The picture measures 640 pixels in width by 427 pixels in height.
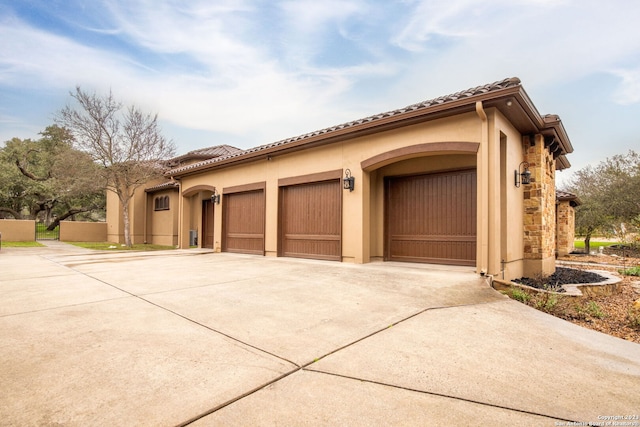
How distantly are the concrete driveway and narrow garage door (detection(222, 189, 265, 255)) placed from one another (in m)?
5.62

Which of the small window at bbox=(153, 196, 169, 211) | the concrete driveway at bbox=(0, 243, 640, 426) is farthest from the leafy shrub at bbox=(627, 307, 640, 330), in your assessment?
the small window at bbox=(153, 196, 169, 211)

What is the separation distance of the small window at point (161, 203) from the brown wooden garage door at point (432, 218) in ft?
44.2

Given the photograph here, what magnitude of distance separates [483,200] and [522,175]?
1947 millimetres

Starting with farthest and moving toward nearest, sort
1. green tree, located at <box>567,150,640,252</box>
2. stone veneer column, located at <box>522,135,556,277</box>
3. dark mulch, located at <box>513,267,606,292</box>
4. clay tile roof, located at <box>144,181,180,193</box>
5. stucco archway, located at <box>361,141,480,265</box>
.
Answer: green tree, located at <box>567,150,640,252</box>, clay tile roof, located at <box>144,181,180,193</box>, stone veneer column, located at <box>522,135,556,277</box>, stucco archway, located at <box>361,141,480,265</box>, dark mulch, located at <box>513,267,606,292</box>

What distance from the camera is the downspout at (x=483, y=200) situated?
547cm

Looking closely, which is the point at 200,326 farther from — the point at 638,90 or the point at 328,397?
the point at 638,90

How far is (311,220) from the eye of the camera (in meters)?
8.59

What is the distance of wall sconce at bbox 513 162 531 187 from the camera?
6560mm

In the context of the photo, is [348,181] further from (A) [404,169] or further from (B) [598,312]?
(B) [598,312]

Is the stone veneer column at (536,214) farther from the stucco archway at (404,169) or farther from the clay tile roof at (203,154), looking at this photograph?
the clay tile roof at (203,154)

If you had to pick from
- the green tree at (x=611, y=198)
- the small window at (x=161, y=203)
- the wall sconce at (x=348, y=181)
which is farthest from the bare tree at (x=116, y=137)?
the green tree at (x=611, y=198)

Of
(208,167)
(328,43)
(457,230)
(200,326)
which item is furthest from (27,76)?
(457,230)

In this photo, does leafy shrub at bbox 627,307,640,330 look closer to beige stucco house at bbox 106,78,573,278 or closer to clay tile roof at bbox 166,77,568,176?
beige stucco house at bbox 106,78,573,278

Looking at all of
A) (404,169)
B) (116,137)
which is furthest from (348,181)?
(116,137)
